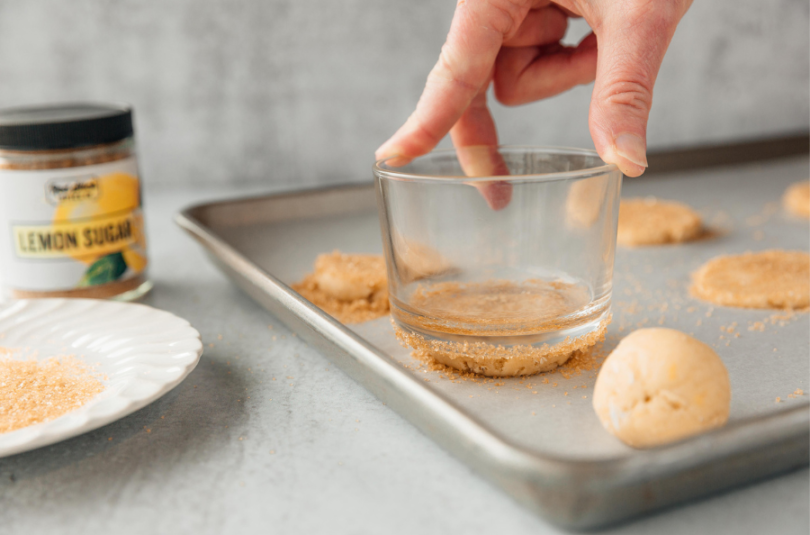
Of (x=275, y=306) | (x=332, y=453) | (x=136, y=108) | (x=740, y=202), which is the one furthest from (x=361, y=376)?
(x=136, y=108)

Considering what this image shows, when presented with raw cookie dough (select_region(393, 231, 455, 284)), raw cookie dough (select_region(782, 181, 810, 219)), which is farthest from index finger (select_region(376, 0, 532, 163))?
raw cookie dough (select_region(782, 181, 810, 219))

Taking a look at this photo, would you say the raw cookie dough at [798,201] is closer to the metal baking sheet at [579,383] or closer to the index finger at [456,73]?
the metal baking sheet at [579,383]

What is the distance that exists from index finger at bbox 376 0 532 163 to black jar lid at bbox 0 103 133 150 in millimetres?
287

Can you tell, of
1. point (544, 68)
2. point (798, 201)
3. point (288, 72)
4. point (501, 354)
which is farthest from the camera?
point (288, 72)

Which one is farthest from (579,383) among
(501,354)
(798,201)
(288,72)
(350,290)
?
(288,72)

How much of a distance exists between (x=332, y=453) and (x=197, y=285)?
0.48m

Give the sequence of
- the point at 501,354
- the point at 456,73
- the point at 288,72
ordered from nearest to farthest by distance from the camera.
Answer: the point at 501,354 < the point at 456,73 < the point at 288,72

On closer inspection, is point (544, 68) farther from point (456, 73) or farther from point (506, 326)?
point (506, 326)

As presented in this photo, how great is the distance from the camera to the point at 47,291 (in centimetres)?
76

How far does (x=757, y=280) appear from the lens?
0.78 metres

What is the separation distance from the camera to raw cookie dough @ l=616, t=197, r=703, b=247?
38.4 inches

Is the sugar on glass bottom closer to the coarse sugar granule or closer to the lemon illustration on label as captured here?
the coarse sugar granule

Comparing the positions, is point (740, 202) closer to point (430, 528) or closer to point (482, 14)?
point (482, 14)

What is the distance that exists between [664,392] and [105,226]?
23.0 inches
